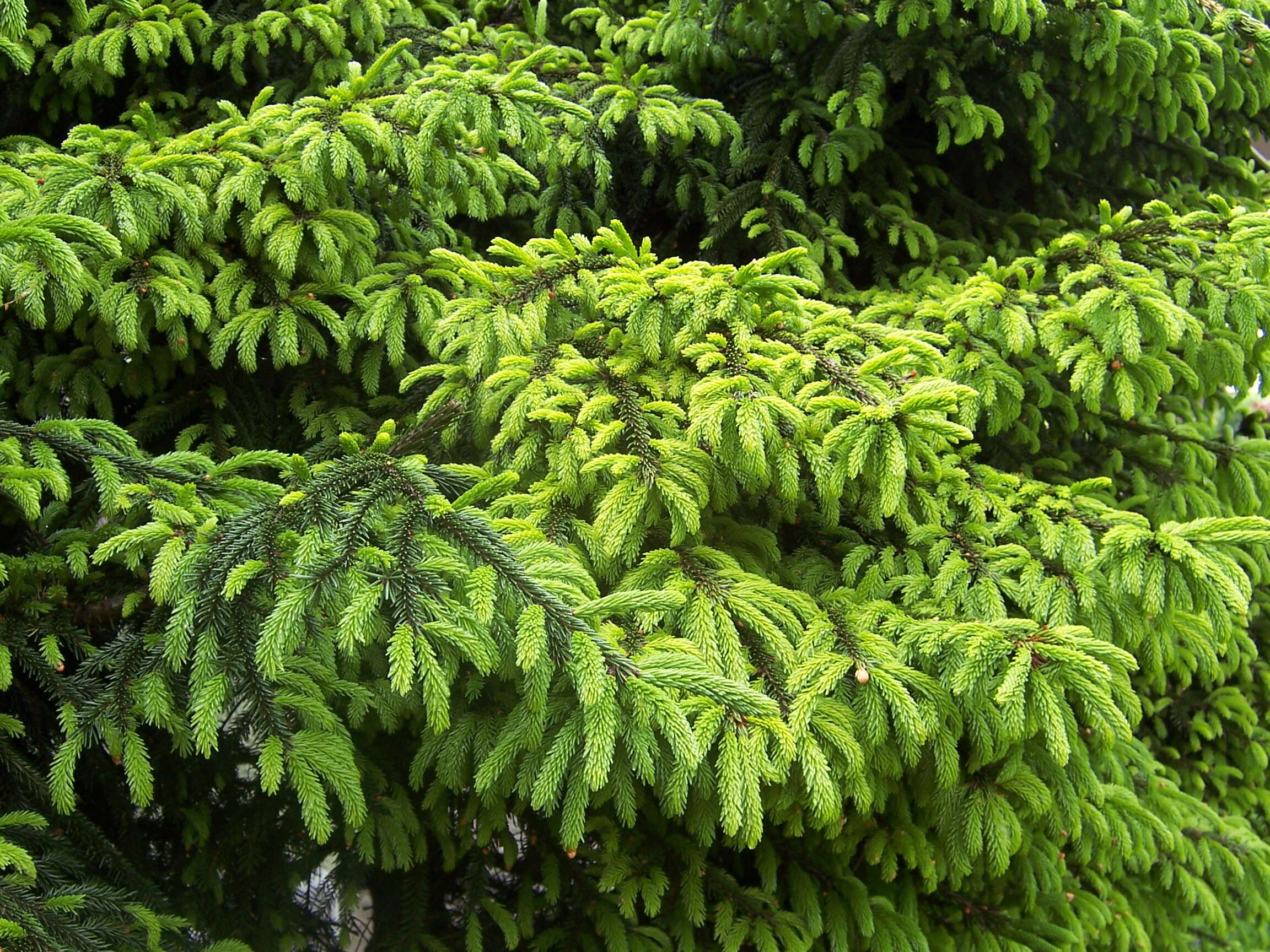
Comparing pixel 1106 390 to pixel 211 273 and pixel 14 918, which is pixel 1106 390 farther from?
pixel 14 918

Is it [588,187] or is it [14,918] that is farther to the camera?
[588,187]

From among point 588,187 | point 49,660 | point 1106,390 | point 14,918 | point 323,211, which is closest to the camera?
point 14,918

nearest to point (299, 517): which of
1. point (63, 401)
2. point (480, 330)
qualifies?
point (480, 330)

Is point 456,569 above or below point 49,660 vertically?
above

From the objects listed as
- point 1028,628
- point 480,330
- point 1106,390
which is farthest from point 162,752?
point 1106,390

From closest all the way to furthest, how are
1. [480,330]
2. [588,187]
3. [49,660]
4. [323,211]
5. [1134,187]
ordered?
1. [49,660]
2. [480,330]
3. [323,211]
4. [588,187]
5. [1134,187]

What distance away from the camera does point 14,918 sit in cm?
Result: 158

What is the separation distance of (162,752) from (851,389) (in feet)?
6.52

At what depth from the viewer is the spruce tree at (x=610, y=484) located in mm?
1728

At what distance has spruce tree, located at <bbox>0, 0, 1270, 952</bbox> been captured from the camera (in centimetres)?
173

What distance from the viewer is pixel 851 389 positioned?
1940 millimetres

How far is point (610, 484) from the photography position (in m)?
2.04

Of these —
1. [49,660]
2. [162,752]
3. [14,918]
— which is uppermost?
[49,660]

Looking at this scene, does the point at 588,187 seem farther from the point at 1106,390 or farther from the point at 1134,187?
the point at 1134,187
